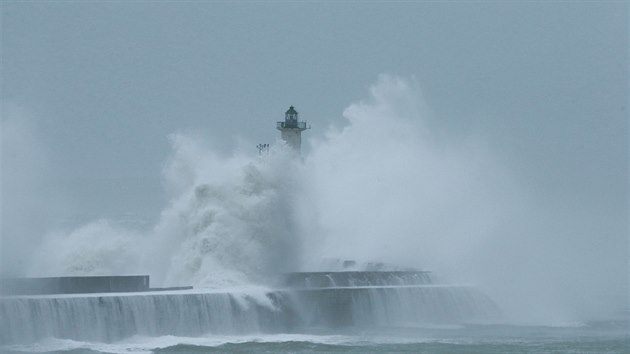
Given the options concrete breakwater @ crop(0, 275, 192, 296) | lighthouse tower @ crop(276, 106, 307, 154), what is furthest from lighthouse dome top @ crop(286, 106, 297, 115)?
concrete breakwater @ crop(0, 275, 192, 296)

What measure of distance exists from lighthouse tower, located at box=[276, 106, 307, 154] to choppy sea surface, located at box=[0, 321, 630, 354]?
8567mm

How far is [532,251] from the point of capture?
116ft

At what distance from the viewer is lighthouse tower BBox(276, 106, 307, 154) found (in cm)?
3303

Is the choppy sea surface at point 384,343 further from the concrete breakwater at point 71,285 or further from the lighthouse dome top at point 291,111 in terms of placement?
the lighthouse dome top at point 291,111

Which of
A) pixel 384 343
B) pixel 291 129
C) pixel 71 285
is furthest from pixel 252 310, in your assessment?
pixel 291 129

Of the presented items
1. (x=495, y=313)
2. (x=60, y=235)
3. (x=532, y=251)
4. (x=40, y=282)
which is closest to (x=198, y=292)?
(x=40, y=282)

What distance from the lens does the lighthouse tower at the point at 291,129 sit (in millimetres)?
33031

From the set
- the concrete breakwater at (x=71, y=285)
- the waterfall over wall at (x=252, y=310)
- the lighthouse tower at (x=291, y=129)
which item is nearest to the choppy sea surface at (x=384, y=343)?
the waterfall over wall at (x=252, y=310)

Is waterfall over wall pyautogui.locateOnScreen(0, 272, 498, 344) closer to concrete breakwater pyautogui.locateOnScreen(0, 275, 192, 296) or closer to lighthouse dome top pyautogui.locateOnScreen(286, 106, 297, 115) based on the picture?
concrete breakwater pyautogui.locateOnScreen(0, 275, 192, 296)

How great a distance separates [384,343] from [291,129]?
1168 cm

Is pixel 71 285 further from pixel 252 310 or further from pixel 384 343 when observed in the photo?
pixel 384 343

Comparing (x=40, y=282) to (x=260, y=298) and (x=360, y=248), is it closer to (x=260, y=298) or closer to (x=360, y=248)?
(x=260, y=298)

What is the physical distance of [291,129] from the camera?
3306 centimetres

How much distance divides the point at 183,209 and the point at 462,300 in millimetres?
7378
